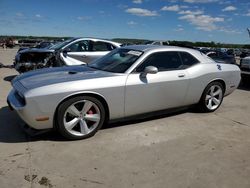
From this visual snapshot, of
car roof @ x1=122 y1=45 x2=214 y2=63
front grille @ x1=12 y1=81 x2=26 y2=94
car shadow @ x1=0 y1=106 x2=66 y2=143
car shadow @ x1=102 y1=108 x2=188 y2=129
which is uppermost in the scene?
car roof @ x1=122 y1=45 x2=214 y2=63

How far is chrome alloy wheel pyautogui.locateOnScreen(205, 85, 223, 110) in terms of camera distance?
6168mm

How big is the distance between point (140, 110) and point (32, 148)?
1882mm

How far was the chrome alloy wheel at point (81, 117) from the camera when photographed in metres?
4.38

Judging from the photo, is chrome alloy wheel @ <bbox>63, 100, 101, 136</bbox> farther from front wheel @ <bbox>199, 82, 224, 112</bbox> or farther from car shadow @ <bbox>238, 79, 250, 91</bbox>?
car shadow @ <bbox>238, 79, 250, 91</bbox>

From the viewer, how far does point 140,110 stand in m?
5.07

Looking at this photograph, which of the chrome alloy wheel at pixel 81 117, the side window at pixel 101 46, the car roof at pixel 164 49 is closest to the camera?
the chrome alloy wheel at pixel 81 117

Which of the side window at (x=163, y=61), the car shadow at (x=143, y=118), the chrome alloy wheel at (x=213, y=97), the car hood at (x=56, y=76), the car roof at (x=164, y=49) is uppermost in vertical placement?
the car roof at (x=164, y=49)

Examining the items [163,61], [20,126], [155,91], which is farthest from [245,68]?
[20,126]

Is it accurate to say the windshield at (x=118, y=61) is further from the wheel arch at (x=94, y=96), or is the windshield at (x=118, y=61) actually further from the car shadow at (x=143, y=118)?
the car shadow at (x=143, y=118)

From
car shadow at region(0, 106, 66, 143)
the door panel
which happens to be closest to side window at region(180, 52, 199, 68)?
the door panel

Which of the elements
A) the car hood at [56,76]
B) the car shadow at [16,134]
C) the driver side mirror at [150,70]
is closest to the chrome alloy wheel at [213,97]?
the driver side mirror at [150,70]

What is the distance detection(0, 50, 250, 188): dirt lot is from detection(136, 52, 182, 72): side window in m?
1.01

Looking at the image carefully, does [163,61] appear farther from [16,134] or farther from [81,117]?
[16,134]

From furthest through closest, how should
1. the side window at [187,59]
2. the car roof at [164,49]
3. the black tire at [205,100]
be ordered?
1. the black tire at [205,100]
2. the side window at [187,59]
3. the car roof at [164,49]
